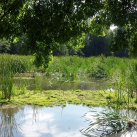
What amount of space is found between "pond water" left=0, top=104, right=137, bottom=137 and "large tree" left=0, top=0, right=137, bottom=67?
139cm

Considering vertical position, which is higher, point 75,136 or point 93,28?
point 93,28

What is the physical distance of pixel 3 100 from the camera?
5.18m

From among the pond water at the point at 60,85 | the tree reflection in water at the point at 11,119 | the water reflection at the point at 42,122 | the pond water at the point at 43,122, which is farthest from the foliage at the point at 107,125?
the pond water at the point at 60,85

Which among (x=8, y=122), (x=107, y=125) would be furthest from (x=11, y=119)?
(x=107, y=125)

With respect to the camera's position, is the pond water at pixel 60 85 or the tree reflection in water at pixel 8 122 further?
the pond water at pixel 60 85

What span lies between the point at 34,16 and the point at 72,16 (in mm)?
680

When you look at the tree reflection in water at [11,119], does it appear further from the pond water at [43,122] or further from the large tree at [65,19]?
the large tree at [65,19]

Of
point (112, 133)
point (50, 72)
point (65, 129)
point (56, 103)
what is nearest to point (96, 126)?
point (112, 133)

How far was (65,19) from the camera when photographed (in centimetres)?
376

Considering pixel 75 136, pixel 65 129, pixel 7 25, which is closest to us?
pixel 75 136

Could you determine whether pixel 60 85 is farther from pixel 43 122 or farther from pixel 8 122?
pixel 8 122

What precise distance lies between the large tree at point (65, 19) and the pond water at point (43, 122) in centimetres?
139

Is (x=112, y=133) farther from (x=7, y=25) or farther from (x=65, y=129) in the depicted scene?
(x=7, y=25)

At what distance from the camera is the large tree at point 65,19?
3509 mm
